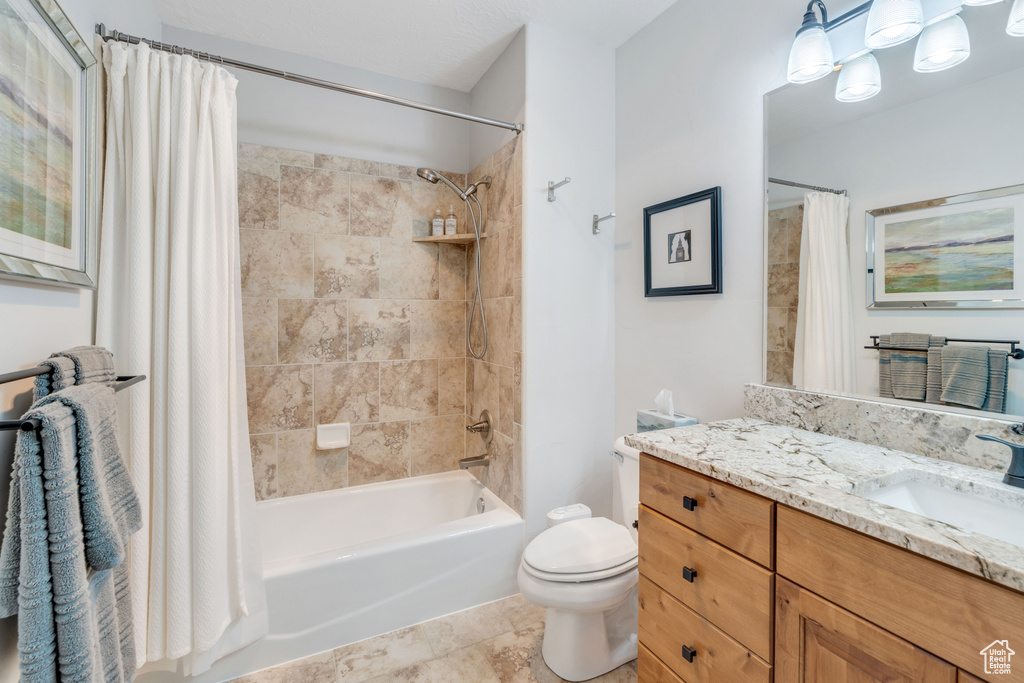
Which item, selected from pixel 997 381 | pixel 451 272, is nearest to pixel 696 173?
pixel 997 381

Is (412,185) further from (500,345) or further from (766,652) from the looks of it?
(766,652)

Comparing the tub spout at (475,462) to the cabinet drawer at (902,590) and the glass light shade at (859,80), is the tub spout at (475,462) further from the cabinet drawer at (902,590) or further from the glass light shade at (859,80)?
the glass light shade at (859,80)

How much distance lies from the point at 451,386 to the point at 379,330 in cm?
53

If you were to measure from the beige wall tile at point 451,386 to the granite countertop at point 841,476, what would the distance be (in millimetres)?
1524

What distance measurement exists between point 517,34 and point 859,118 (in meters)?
1.44

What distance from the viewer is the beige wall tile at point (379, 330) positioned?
2.39 meters

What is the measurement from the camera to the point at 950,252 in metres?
1.11

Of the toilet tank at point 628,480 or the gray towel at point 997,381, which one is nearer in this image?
Result: the gray towel at point 997,381

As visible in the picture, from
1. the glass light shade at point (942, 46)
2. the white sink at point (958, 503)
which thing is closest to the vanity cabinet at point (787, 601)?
the white sink at point (958, 503)

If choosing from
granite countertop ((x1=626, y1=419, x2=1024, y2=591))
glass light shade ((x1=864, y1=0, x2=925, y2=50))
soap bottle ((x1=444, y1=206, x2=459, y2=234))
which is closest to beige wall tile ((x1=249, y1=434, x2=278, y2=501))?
soap bottle ((x1=444, y1=206, x2=459, y2=234))

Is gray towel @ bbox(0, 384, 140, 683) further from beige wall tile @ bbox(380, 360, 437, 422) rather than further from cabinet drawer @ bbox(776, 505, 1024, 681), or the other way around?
beige wall tile @ bbox(380, 360, 437, 422)

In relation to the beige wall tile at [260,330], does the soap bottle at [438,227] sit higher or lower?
higher
